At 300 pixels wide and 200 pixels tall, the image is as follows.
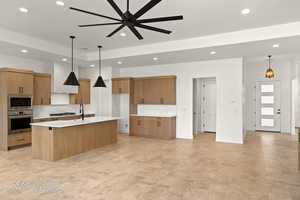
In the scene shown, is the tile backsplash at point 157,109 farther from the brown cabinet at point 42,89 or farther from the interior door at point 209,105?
the brown cabinet at point 42,89

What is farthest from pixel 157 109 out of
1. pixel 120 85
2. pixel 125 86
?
pixel 120 85

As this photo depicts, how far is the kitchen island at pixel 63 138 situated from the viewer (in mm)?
4586

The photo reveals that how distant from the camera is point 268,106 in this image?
29.4 feet

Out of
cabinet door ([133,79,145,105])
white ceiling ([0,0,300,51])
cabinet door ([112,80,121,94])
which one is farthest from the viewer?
cabinet door ([112,80,121,94])

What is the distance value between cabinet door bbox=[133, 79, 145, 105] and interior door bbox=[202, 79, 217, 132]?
2.66 metres

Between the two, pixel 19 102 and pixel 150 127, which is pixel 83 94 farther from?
pixel 150 127

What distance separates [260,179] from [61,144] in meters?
4.23

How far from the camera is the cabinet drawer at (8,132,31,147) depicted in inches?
221

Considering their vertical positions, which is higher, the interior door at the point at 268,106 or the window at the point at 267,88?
the window at the point at 267,88

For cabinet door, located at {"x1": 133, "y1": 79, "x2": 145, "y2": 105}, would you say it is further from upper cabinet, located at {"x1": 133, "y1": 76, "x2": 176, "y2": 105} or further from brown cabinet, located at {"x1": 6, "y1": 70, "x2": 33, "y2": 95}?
brown cabinet, located at {"x1": 6, "y1": 70, "x2": 33, "y2": 95}

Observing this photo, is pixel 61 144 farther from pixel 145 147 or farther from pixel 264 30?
pixel 264 30

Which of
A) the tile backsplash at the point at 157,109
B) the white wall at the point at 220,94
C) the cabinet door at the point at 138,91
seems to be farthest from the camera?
the cabinet door at the point at 138,91

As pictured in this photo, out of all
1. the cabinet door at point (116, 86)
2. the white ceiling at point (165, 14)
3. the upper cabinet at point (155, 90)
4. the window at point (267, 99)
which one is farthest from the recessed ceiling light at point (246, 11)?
the window at point (267, 99)

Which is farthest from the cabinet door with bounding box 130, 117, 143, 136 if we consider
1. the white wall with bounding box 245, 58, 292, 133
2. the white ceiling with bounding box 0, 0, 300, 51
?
the white wall with bounding box 245, 58, 292, 133
